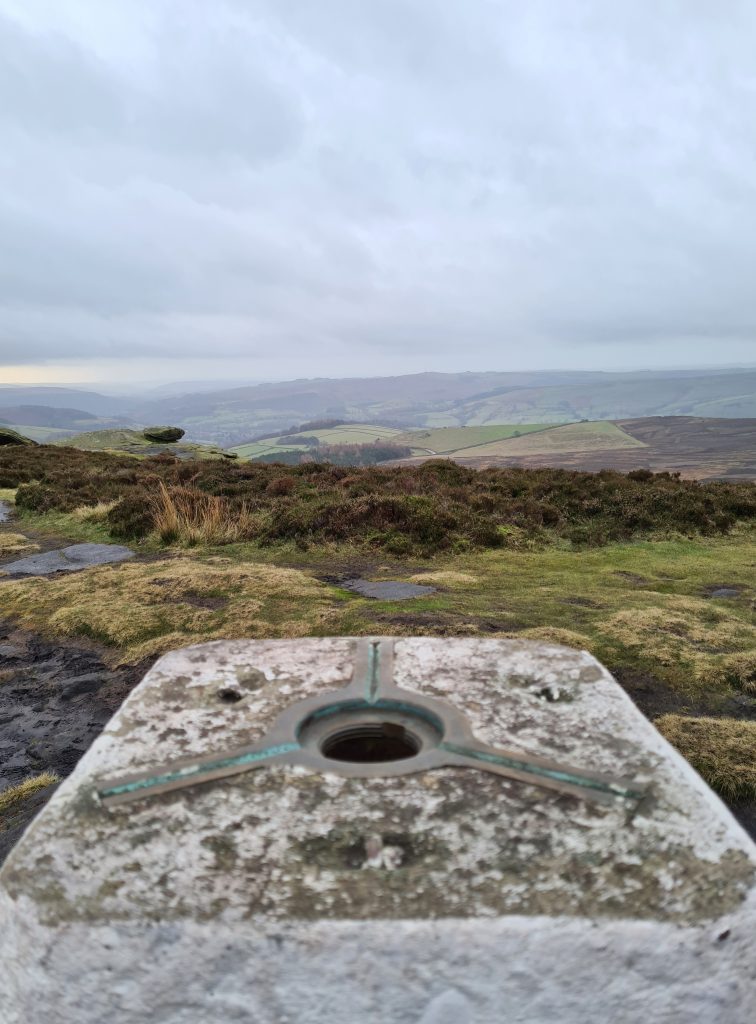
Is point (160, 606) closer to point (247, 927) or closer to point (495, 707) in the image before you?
point (495, 707)

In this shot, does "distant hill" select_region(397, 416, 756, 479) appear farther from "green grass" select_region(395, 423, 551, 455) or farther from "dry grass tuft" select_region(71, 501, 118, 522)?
"dry grass tuft" select_region(71, 501, 118, 522)

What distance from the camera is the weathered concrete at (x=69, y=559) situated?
871 centimetres

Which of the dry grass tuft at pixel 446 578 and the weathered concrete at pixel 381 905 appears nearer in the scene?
the weathered concrete at pixel 381 905

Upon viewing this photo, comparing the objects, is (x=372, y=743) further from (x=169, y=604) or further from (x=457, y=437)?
(x=457, y=437)

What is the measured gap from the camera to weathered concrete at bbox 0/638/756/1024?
5.46 feet

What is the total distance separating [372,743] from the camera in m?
2.92

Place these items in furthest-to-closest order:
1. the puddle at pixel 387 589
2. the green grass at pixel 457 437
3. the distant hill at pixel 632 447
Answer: the green grass at pixel 457 437 < the distant hill at pixel 632 447 < the puddle at pixel 387 589

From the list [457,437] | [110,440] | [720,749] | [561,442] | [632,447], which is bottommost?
[632,447]

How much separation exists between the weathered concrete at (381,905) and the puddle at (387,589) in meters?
4.83

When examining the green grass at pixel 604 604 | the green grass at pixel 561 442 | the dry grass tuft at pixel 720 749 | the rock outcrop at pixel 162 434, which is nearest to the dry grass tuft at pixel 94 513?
the green grass at pixel 604 604

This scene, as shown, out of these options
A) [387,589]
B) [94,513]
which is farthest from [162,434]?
[387,589]

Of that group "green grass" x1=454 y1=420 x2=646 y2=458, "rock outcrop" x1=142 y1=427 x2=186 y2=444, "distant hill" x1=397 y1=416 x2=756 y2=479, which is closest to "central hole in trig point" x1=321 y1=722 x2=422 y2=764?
"rock outcrop" x1=142 y1=427 x2=186 y2=444

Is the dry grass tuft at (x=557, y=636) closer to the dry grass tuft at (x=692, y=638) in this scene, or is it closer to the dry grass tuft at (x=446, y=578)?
the dry grass tuft at (x=692, y=638)

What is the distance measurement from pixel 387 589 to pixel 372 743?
14.9 ft
